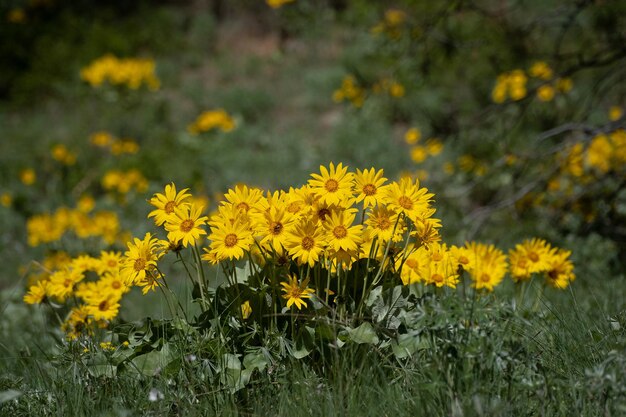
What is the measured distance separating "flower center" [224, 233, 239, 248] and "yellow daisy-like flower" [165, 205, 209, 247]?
0.08 meters

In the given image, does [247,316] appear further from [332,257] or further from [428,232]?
[428,232]

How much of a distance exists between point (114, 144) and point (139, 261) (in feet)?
20.7

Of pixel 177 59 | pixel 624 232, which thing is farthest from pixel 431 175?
pixel 177 59

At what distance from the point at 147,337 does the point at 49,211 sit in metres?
5.56

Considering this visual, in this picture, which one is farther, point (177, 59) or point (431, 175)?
point (177, 59)

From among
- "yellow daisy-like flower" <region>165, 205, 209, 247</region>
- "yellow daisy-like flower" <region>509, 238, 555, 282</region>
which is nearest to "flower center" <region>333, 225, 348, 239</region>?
"yellow daisy-like flower" <region>165, 205, 209, 247</region>

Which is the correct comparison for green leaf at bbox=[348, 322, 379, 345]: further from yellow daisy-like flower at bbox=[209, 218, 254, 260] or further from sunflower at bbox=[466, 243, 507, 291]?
sunflower at bbox=[466, 243, 507, 291]

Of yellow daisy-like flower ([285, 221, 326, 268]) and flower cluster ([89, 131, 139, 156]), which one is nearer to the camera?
yellow daisy-like flower ([285, 221, 326, 268])

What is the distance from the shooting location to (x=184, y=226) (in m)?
2.18

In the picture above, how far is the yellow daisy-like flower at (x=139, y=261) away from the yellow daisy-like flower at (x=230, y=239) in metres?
0.26

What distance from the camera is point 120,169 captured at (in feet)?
25.7

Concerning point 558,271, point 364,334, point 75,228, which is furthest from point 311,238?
point 75,228

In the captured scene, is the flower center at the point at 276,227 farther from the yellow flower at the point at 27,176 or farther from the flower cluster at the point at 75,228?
the yellow flower at the point at 27,176

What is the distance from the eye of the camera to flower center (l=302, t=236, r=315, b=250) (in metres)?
2.12
